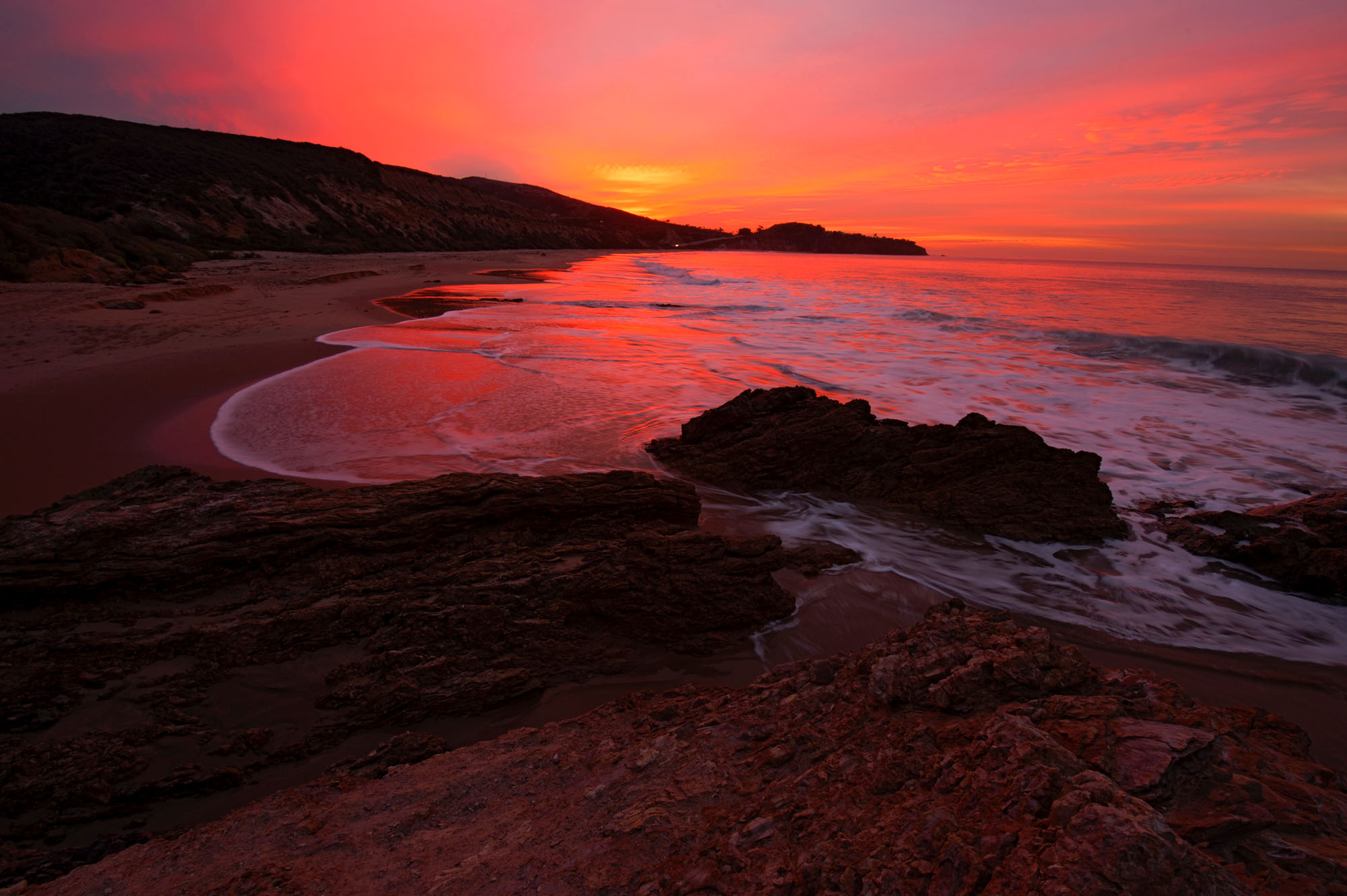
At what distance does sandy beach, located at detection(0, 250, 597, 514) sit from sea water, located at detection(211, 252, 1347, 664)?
2.04 feet

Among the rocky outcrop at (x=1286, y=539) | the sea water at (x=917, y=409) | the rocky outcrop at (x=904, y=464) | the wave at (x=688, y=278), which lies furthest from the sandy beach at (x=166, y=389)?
the wave at (x=688, y=278)

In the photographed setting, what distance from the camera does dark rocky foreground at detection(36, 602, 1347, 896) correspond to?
50.6 inches

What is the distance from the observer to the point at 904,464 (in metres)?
5.34

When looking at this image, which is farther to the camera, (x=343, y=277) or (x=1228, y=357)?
(x=343, y=277)

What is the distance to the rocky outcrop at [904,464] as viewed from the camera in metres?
4.84

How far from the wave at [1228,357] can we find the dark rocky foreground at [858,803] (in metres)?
14.4

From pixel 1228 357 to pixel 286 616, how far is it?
60.7 feet

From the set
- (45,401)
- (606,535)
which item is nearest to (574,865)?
(606,535)

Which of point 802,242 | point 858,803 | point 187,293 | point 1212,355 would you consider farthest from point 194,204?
point 802,242

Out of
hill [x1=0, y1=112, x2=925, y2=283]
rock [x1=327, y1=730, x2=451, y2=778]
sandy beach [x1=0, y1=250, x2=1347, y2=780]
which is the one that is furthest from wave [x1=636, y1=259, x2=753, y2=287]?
rock [x1=327, y1=730, x2=451, y2=778]

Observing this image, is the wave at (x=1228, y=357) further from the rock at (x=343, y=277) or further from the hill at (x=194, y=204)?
the hill at (x=194, y=204)

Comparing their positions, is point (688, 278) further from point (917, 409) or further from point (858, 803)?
point (858, 803)

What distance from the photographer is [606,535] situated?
356 cm

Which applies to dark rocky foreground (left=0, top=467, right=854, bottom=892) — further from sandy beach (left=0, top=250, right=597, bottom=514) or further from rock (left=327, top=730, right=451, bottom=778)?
sandy beach (left=0, top=250, right=597, bottom=514)
